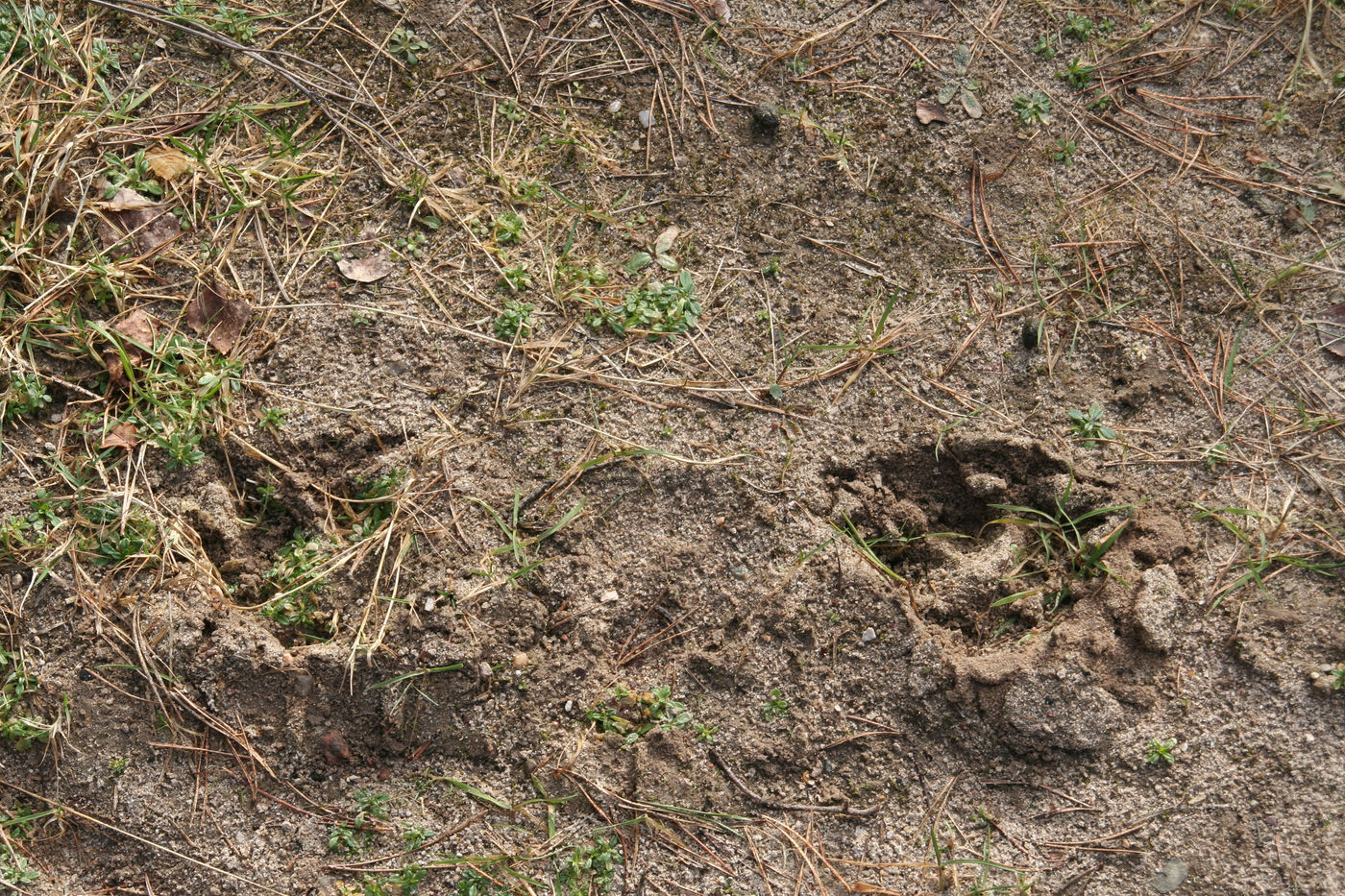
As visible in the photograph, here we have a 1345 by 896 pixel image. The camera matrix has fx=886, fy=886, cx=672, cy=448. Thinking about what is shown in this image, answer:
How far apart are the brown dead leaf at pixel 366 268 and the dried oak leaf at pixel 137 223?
0.42 meters

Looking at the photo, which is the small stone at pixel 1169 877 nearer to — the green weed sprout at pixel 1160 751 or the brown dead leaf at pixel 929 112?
the green weed sprout at pixel 1160 751

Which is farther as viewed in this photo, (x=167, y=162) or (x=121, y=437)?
(x=167, y=162)

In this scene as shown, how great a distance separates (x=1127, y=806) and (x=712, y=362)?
1.42m

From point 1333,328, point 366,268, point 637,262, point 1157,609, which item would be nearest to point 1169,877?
point 1157,609

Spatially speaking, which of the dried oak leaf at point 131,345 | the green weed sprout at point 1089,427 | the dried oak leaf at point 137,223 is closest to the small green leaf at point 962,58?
the green weed sprout at point 1089,427

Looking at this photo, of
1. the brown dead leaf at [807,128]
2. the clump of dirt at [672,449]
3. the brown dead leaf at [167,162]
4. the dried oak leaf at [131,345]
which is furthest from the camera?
the brown dead leaf at [807,128]

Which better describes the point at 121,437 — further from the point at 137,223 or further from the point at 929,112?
the point at 929,112

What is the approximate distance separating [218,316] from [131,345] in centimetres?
21

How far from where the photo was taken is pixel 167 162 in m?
2.22

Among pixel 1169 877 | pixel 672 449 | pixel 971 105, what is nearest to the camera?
pixel 1169 877

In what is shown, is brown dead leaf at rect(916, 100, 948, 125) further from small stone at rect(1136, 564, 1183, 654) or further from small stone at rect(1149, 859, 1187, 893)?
small stone at rect(1149, 859, 1187, 893)

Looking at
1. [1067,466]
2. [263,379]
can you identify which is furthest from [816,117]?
[263,379]

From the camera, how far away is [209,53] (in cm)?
230

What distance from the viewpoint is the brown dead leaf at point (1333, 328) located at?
2283 mm
